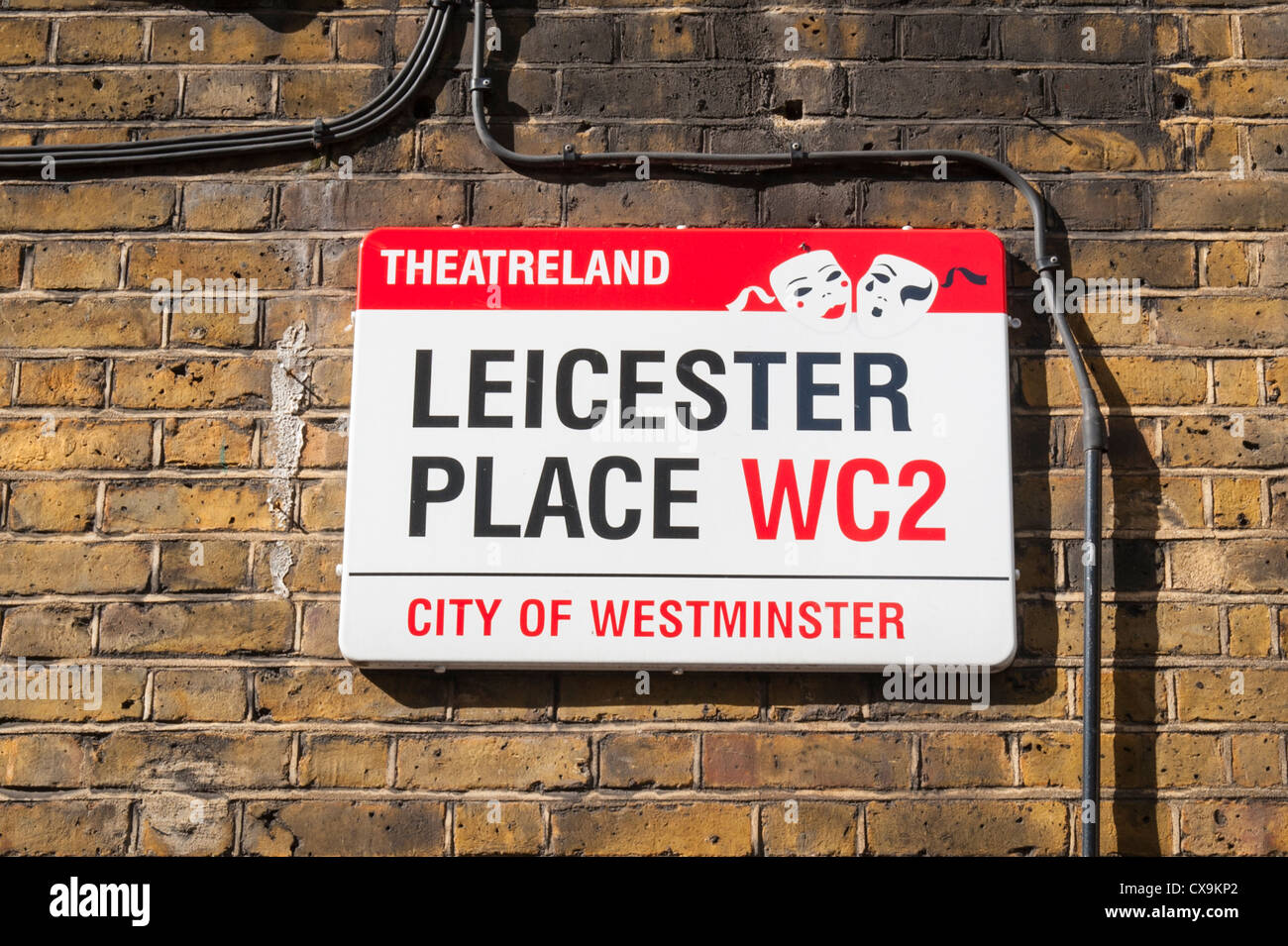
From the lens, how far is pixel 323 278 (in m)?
2.17

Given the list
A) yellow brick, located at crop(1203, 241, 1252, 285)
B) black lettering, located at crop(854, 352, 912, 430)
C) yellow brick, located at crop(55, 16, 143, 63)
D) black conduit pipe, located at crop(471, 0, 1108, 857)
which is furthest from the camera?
yellow brick, located at crop(55, 16, 143, 63)

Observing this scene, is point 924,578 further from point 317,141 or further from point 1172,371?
point 317,141

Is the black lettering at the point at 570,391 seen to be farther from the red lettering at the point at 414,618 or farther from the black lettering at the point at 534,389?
the red lettering at the point at 414,618

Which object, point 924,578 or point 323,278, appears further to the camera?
point 323,278

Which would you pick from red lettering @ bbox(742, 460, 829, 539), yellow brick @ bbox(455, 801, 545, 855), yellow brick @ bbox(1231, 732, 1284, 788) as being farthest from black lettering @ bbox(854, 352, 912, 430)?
yellow brick @ bbox(455, 801, 545, 855)

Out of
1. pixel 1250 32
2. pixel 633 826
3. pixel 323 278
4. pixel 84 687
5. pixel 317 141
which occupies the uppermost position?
pixel 1250 32

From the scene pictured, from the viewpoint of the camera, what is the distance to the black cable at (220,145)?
220 cm

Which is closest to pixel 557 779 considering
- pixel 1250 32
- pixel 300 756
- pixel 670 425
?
pixel 300 756

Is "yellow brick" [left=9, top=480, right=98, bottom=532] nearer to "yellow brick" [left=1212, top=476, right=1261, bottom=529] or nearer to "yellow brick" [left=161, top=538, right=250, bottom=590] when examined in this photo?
"yellow brick" [left=161, top=538, right=250, bottom=590]

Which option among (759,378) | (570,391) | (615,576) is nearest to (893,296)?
(759,378)

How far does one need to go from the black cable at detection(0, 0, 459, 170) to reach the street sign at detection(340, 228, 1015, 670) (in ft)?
0.89

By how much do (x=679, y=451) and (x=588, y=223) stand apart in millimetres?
498

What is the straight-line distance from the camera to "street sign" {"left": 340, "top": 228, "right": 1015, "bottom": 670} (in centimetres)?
196

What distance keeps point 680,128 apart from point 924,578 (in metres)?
0.99
